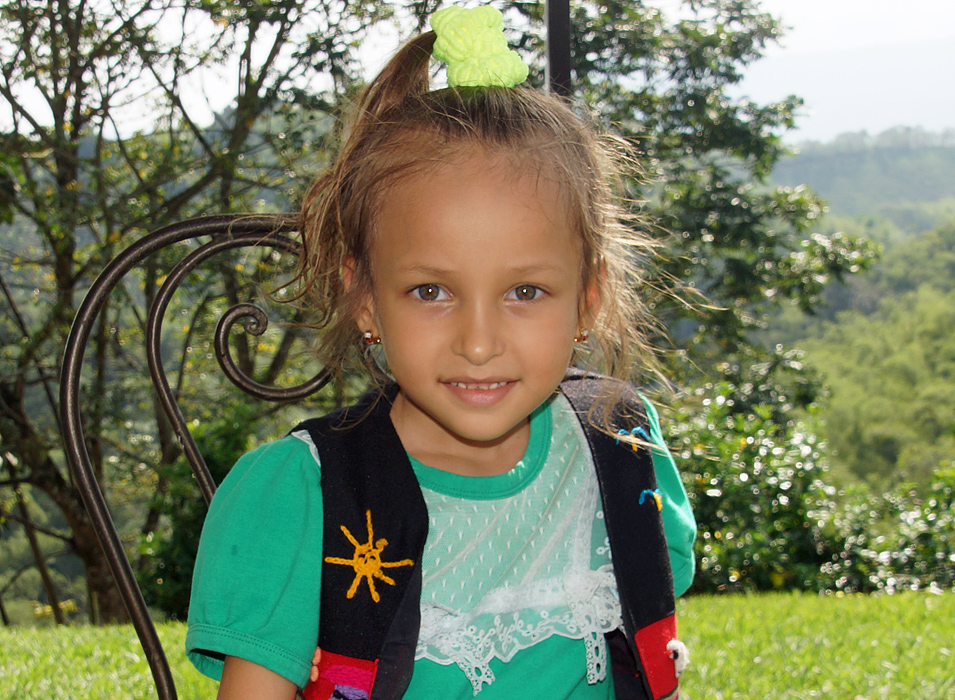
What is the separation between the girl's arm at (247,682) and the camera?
939 millimetres

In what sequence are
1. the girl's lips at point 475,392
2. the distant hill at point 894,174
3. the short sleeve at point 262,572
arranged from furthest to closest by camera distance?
1. the distant hill at point 894,174
2. the girl's lips at point 475,392
3. the short sleeve at point 262,572

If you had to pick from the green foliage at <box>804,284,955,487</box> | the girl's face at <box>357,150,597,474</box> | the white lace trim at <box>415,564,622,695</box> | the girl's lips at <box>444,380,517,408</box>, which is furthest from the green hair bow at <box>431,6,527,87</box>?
the green foliage at <box>804,284,955,487</box>

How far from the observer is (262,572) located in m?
0.96

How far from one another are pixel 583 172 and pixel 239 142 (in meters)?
3.92

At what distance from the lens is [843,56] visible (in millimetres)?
5605

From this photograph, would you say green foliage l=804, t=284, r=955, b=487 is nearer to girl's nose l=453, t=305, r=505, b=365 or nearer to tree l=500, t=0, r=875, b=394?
tree l=500, t=0, r=875, b=394

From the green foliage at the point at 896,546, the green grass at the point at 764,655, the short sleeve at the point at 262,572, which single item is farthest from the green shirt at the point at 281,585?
the green foliage at the point at 896,546

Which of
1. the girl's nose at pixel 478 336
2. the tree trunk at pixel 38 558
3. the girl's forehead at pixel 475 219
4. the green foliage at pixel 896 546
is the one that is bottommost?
the tree trunk at pixel 38 558

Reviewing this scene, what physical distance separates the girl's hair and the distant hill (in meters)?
5.58

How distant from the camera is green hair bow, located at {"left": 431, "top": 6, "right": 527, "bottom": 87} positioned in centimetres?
Result: 112

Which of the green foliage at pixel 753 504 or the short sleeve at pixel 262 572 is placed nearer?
the short sleeve at pixel 262 572

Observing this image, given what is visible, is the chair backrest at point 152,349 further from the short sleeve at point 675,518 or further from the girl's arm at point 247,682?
the short sleeve at point 675,518

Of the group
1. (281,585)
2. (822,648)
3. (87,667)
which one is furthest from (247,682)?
(822,648)

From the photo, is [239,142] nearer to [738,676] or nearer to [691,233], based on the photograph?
[691,233]
